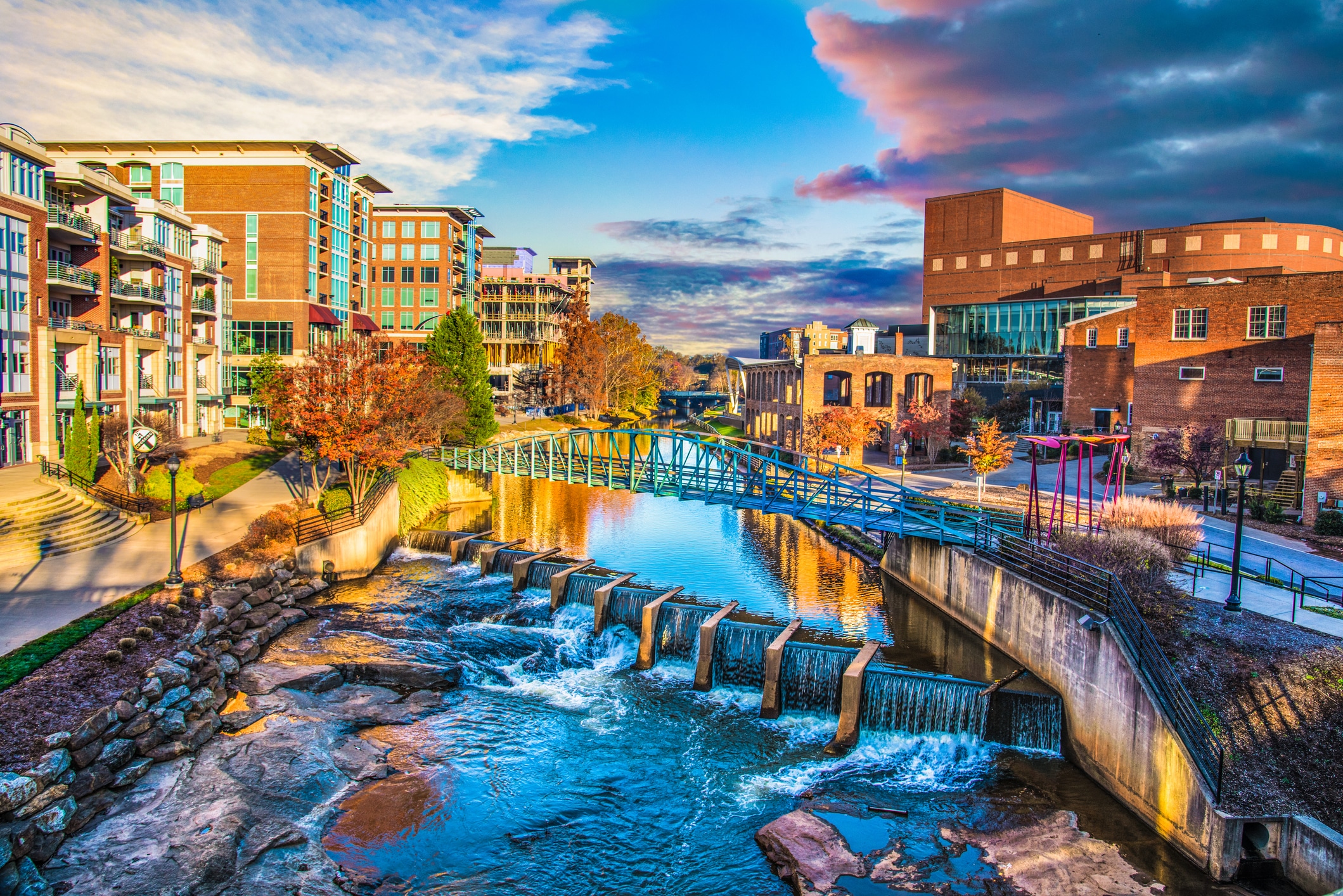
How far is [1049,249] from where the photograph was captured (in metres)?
83.0

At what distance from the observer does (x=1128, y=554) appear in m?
18.6

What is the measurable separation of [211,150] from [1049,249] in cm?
8159

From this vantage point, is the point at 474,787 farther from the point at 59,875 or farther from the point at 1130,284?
the point at 1130,284

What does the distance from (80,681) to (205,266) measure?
47.4 m

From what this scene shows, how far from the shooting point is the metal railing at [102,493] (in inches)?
1109

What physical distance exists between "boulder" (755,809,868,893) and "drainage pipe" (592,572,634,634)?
10.2 m

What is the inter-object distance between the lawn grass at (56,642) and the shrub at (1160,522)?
2617cm

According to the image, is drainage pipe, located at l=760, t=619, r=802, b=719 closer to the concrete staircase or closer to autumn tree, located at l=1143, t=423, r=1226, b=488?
the concrete staircase

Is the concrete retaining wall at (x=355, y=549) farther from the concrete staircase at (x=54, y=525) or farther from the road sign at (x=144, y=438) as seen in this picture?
the road sign at (x=144, y=438)

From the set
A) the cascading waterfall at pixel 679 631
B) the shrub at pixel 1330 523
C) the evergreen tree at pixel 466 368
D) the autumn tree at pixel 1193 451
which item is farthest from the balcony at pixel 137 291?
the shrub at pixel 1330 523

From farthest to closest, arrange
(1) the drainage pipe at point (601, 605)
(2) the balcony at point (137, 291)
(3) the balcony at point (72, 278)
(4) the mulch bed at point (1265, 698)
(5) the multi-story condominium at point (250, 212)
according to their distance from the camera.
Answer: (5) the multi-story condominium at point (250, 212)
(2) the balcony at point (137, 291)
(3) the balcony at point (72, 278)
(1) the drainage pipe at point (601, 605)
(4) the mulch bed at point (1265, 698)

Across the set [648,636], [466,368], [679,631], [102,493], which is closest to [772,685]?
[679,631]

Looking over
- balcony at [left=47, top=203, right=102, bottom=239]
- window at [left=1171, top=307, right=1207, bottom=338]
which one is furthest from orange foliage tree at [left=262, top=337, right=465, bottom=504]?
window at [left=1171, top=307, right=1207, bottom=338]

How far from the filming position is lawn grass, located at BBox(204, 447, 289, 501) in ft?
113
